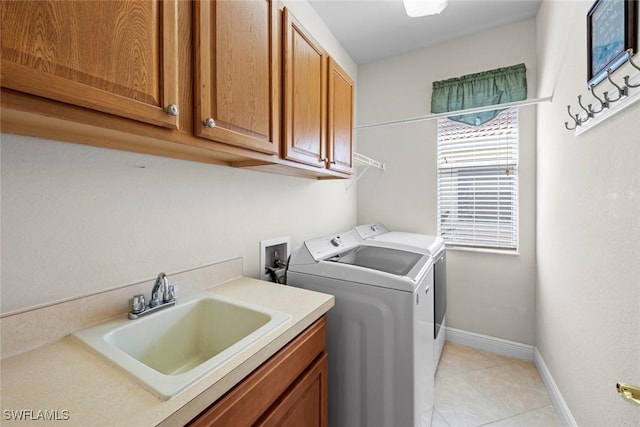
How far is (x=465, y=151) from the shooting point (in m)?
2.44

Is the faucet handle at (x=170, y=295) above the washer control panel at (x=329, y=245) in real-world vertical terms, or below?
below

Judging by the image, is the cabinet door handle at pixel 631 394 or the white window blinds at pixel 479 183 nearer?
the cabinet door handle at pixel 631 394

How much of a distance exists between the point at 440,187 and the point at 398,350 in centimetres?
176

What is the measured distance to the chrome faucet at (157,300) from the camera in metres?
0.98

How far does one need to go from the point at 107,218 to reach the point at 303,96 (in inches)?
41.0

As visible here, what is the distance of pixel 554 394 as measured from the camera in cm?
174

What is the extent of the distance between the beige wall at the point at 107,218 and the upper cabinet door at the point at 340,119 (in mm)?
540

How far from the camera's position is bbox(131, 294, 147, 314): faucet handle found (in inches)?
38.4

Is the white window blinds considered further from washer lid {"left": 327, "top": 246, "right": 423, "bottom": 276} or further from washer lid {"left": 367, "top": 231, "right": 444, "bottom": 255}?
washer lid {"left": 327, "top": 246, "right": 423, "bottom": 276}

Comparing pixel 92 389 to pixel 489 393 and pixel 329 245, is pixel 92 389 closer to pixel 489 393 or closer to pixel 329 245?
pixel 329 245

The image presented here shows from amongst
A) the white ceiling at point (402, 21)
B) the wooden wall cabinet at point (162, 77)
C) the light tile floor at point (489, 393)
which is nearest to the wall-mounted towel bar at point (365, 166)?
the white ceiling at point (402, 21)

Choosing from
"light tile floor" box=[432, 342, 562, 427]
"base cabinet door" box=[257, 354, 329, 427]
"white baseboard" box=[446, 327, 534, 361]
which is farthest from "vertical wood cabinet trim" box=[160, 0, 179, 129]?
"white baseboard" box=[446, 327, 534, 361]

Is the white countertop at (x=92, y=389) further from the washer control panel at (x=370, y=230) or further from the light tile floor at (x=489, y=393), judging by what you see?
the light tile floor at (x=489, y=393)

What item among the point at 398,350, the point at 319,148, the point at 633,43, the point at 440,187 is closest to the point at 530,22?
the point at 440,187
